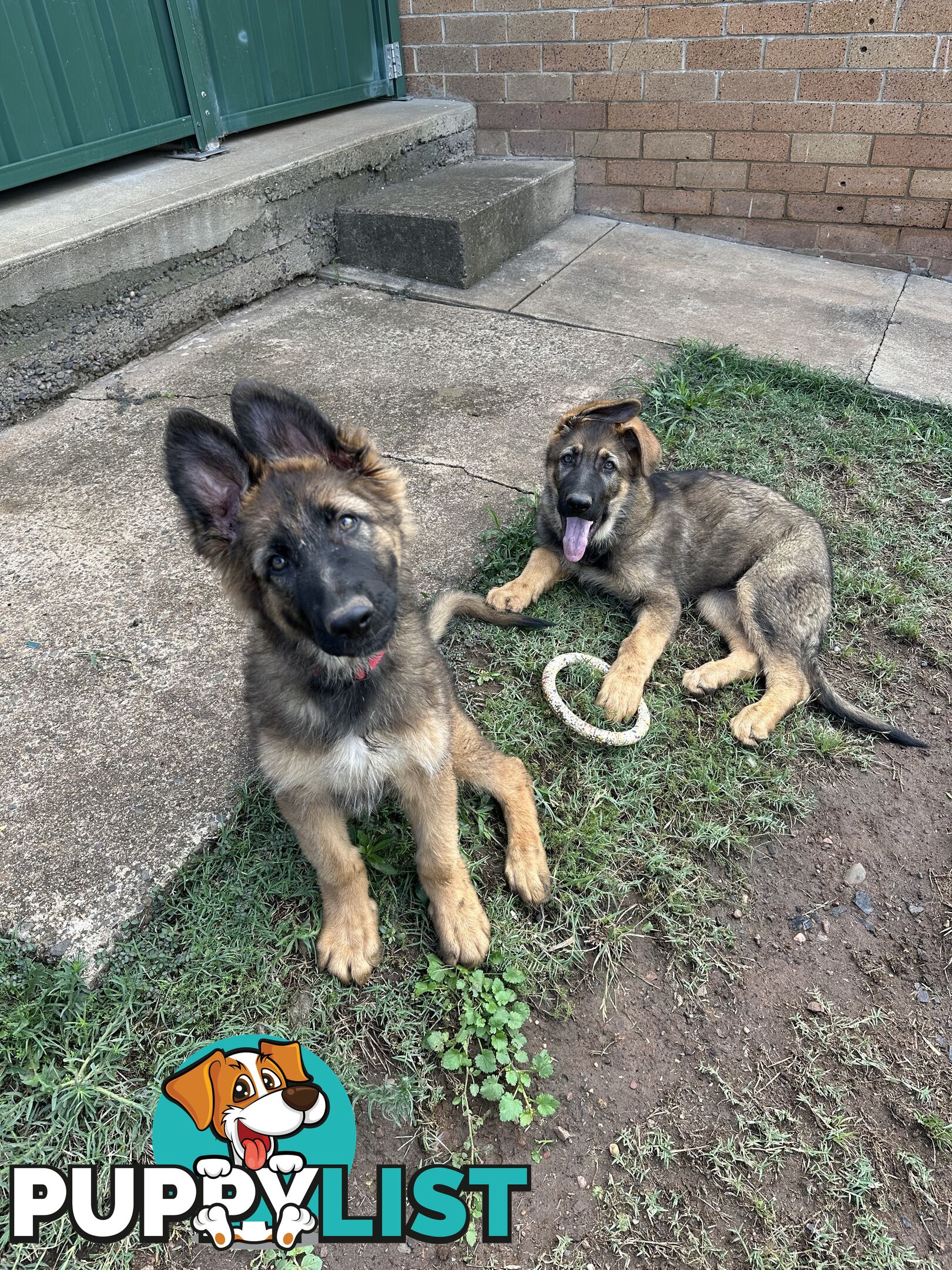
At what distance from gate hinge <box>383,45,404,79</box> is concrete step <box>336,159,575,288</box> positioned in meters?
1.50

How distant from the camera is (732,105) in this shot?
259 inches

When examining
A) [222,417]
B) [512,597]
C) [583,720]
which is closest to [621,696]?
[583,720]

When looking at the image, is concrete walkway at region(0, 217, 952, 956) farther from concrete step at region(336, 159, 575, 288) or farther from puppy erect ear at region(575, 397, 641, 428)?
puppy erect ear at region(575, 397, 641, 428)

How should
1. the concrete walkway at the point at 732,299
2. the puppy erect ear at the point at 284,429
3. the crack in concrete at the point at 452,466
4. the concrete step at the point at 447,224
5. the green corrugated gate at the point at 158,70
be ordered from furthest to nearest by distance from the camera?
the concrete step at the point at 447,224
the concrete walkway at the point at 732,299
the green corrugated gate at the point at 158,70
the crack in concrete at the point at 452,466
the puppy erect ear at the point at 284,429

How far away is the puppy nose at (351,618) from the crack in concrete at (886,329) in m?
4.35

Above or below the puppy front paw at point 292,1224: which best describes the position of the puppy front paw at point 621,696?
above

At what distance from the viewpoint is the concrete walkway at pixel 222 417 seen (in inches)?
101

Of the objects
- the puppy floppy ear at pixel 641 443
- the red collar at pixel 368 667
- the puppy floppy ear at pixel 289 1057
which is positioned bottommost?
the puppy floppy ear at pixel 289 1057

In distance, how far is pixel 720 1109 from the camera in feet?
6.77

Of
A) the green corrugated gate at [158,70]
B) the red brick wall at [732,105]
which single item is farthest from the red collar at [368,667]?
the red brick wall at [732,105]

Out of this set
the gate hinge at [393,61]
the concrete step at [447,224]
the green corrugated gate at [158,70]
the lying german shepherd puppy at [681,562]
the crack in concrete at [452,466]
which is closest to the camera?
the lying german shepherd puppy at [681,562]

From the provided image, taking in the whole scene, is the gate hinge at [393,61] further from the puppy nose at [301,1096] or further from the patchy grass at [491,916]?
the puppy nose at [301,1096]

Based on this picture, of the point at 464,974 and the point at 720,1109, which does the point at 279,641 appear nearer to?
the point at 464,974

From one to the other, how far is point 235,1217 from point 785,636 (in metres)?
2.61
